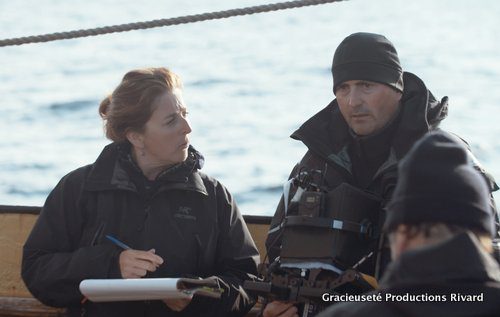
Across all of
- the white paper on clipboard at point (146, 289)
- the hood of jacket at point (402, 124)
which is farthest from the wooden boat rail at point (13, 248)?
the white paper on clipboard at point (146, 289)

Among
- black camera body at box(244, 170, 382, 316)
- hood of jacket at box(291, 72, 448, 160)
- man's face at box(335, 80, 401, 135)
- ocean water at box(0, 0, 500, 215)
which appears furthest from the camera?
ocean water at box(0, 0, 500, 215)

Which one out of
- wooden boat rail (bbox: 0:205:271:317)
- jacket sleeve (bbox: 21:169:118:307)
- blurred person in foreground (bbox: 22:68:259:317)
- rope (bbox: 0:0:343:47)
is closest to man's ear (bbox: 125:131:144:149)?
blurred person in foreground (bbox: 22:68:259:317)

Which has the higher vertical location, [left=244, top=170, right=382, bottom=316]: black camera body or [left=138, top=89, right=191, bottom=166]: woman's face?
[left=138, top=89, right=191, bottom=166]: woman's face

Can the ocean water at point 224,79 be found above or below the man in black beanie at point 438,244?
below

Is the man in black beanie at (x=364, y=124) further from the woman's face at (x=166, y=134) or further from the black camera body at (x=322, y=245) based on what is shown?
the woman's face at (x=166, y=134)

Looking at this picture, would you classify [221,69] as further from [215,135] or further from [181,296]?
[181,296]

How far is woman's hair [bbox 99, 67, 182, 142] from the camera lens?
579cm

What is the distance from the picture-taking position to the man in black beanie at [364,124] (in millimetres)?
5414

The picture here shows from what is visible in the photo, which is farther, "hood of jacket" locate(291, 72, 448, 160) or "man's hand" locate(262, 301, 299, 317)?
"hood of jacket" locate(291, 72, 448, 160)

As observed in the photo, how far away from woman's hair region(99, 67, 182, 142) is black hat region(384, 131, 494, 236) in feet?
7.60

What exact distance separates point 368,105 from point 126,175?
0.89 m

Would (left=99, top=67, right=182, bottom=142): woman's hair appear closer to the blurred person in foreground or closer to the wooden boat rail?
the blurred person in foreground

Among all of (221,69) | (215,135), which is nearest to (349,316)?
(215,135)

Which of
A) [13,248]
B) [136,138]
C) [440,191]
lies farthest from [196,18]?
[440,191]
